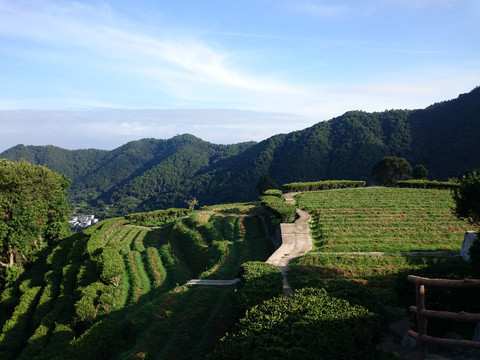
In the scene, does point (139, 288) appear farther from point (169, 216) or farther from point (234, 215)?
point (169, 216)

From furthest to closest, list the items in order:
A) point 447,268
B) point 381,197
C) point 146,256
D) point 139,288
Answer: point 381,197 < point 146,256 < point 139,288 < point 447,268

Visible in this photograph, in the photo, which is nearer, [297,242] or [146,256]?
[297,242]

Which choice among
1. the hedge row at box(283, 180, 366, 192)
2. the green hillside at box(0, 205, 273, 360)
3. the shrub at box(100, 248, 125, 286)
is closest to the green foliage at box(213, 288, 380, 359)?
the green hillside at box(0, 205, 273, 360)

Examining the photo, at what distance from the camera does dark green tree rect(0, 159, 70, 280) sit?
28188 millimetres

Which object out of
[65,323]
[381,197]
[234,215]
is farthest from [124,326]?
[381,197]

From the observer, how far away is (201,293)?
16.7 metres

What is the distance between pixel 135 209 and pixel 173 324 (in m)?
177

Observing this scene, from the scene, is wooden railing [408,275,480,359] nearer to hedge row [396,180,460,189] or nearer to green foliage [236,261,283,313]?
green foliage [236,261,283,313]

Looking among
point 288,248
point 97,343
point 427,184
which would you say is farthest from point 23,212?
point 427,184

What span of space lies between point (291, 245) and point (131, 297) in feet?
42.8

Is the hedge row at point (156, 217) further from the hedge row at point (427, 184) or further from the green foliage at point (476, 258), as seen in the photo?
the green foliage at point (476, 258)

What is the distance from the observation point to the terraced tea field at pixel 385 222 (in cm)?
2152

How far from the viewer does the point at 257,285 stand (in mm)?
12961

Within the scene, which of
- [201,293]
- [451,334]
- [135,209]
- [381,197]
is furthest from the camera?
[135,209]
